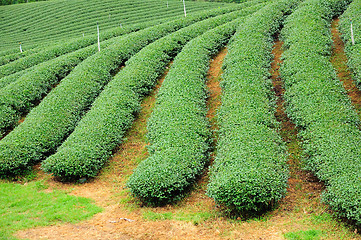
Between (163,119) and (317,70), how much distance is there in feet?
21.7

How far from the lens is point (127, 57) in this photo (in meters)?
20.4

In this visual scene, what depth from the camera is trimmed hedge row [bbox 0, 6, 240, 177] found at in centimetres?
1206

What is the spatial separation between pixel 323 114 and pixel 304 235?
485cm

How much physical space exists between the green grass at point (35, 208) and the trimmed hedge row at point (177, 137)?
166 centimetres

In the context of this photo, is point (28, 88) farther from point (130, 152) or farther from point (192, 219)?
point (192, 219)

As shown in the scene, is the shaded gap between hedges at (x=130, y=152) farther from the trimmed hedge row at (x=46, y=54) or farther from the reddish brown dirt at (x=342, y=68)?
the trimmed hedge row at (x=46, y=54)

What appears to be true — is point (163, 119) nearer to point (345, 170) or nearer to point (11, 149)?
point (11, 149)

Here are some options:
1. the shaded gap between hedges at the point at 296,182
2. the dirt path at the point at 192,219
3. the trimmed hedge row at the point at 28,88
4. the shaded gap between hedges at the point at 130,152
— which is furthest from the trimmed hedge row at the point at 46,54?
the shaded gap between hedges at the point at 296,182

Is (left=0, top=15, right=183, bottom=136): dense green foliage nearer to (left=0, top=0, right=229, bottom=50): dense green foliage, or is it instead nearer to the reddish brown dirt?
the reddish brown dirt

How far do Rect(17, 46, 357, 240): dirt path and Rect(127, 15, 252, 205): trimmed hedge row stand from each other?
0.55 m

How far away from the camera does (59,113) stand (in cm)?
1448

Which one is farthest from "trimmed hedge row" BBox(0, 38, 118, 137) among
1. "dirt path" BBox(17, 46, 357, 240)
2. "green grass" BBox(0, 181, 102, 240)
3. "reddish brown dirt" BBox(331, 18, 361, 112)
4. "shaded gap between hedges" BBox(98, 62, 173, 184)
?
"reddish brown dirt" BBox(331, 18, 361, 112)

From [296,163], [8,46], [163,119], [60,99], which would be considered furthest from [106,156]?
[8,46]

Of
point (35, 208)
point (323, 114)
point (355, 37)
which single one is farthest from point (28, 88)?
point (355, 37)
